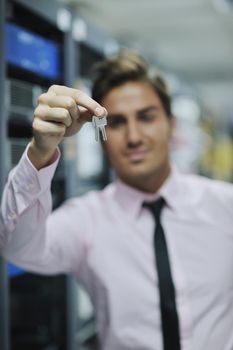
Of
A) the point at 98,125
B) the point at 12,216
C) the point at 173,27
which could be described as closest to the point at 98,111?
the point at 98,125

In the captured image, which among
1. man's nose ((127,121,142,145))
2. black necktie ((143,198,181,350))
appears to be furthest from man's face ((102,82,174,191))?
black necktie ((143,198,181,350))

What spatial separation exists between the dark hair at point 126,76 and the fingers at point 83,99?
2.05 feet

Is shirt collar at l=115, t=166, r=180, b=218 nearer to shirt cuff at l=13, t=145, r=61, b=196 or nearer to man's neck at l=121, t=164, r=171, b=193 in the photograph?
man's neck at l=121, t=164, r=171, b=193

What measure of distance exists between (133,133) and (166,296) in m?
0.53

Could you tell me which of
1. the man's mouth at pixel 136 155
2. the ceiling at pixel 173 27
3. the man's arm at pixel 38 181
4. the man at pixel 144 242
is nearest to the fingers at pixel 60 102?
the man's arm at pixel 38 181

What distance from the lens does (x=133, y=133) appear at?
162 centimetres

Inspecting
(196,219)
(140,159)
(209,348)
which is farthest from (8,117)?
(209,348)

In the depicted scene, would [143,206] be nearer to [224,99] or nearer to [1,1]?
[1,1]

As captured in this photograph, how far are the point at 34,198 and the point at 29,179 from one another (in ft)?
0.19

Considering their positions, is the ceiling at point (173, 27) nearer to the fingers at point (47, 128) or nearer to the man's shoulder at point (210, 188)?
the man's shoulder at point (210, 188)

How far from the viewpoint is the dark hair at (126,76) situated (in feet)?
5.76

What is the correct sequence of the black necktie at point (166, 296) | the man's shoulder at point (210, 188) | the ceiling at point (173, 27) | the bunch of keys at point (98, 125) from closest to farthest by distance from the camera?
1. the bunch of keys at point (98, 125)
2. the black necktie at point (166, 296)
3. the man's shoulder at point (210, 188)
4. the ceiling at point (173, 27)

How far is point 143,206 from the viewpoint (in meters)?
1.72

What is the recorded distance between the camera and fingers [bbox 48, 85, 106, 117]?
107 centimetres
